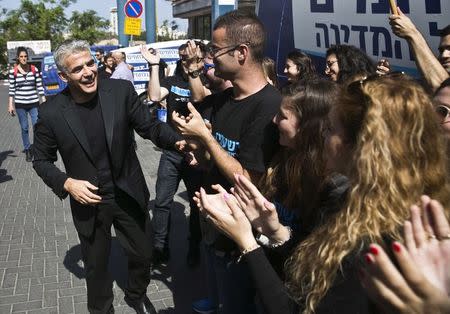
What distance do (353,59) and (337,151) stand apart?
1.84 meters

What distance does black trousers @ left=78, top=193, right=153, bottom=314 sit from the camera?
2934 mm

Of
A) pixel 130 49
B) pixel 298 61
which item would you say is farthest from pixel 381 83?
pixel 130 49

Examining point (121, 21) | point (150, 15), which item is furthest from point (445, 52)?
point (121, 21)

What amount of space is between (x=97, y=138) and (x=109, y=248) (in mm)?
793

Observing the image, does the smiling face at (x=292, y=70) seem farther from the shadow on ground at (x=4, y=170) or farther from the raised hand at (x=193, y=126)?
the shadow on ground at (x=4, y=170)

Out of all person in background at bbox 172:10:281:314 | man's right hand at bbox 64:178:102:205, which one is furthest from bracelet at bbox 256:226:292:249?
man's right hand at bbox 64:178:102:205

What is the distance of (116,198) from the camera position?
2934 millimetres

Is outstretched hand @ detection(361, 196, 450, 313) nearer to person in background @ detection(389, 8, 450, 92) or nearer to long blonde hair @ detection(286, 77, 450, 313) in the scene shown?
long blonde hair @ detection(286, 77, 450, 313)

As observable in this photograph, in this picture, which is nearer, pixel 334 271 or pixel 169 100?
pixel 334 271

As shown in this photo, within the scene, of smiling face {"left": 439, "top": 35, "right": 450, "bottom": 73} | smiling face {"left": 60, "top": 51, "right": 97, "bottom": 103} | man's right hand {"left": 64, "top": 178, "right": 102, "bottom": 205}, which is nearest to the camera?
smiling face {"left": 439, "top": 35, "right": 450, "bottom": 73}

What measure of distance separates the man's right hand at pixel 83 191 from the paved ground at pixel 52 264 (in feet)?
3.85

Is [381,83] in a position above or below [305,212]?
above

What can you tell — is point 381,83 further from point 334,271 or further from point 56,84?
point 56,84

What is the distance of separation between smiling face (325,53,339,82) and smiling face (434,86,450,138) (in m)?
1.50
